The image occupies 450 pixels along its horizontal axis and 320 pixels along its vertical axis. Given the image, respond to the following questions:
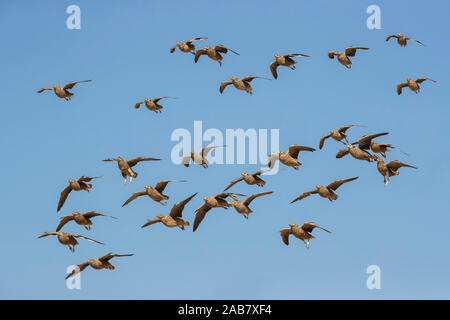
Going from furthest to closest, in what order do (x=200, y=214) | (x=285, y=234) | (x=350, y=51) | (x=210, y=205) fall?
(x=350, y=51) < (x=285, y=234) < (x=200, y=214) < (x=210, y=205)

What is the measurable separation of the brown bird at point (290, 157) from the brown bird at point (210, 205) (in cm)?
433

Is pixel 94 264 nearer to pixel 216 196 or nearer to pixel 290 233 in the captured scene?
pixel 216 196

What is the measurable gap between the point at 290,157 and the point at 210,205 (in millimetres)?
5946

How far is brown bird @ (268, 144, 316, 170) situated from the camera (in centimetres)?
4919

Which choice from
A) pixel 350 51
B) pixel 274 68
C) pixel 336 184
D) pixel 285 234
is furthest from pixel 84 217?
pixel 350 51

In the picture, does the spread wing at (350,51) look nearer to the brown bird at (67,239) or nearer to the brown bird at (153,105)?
the brown bird at (153,105)

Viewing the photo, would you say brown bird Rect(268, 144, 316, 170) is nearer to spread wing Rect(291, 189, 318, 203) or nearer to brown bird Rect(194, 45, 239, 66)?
spread wing Rect(291, 189, 318, 203)

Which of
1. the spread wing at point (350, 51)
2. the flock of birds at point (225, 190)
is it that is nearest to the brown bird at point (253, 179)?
the flock of birds at point (225, 190)

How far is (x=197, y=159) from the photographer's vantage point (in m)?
49.4

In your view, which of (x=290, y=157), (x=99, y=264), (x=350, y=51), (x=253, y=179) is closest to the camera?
(x=99, y=264)

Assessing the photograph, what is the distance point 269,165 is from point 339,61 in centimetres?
932

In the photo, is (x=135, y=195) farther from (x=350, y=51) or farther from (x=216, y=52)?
(x=350, y=51)

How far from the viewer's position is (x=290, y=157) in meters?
49.4

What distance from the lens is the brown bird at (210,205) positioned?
4669cm
